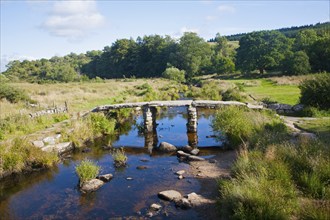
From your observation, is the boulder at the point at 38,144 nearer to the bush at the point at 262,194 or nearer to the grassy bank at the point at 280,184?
the grassy bank at the point at 280,184

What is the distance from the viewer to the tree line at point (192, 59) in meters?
51.8

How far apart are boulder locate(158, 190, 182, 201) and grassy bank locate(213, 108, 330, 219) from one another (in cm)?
165

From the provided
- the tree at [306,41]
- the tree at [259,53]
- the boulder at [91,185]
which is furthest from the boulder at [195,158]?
the tree at [259,53]

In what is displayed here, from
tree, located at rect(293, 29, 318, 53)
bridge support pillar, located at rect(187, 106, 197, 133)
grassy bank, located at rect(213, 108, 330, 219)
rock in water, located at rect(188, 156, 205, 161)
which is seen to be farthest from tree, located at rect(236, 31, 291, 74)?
grassy bank, located at rect(213, 108, 330, 219)

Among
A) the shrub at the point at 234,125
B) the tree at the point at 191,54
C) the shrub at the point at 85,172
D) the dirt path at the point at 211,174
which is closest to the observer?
the dirt path at the point at 211,174

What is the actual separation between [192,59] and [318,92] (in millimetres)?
52750

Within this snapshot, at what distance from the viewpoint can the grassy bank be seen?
27.2ft

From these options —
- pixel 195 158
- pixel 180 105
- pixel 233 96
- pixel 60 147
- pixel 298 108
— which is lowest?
pixel 195 158

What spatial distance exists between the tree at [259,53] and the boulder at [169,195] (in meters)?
50.7

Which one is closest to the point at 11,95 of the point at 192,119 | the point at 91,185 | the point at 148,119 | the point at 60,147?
the point at 60,147

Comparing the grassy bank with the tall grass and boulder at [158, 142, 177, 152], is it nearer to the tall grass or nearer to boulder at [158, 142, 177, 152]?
boulder at [158, 142, 177, 152]

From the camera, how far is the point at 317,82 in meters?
23.8

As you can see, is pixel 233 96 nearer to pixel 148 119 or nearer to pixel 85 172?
pixel 148 119

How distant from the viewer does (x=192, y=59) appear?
74.8 m
